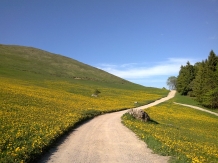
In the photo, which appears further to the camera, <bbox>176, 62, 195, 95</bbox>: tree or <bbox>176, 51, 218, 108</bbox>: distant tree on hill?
<bbox>176, 62, 195, 95</bbox>: tree

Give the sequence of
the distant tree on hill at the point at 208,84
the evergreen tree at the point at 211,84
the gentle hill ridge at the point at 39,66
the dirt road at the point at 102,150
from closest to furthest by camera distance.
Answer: the dirt road at the point at 102,150, the evergreen tree at the point at 211,84, the distant tree on hill at the point at 208,84, the gentle hill ridge at the point at 39,66

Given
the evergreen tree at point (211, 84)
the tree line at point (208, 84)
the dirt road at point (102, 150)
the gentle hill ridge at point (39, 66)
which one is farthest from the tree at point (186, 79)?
the dirt road at point (102, 150)

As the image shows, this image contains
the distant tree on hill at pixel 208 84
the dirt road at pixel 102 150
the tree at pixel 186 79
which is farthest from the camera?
the tree at pixel 186 79

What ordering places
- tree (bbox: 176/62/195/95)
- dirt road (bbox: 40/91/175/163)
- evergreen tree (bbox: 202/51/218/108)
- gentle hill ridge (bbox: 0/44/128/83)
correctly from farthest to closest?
1. gentle hill ridge (bbox: 0/44/128/83)
2. tree (bbox: 176/62/195/95)
3. evergreen tree (bbox: 202/51/218/108)
4. dirt road (bbox: 40/91/175/163)

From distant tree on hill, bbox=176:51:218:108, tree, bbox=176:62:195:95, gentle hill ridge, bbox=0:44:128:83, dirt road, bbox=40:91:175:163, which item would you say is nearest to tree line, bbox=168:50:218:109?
Answer: distant tree on hill, bbox=176:51:218:108

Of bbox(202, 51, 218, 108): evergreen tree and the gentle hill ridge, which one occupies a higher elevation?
the gentle hill ridge

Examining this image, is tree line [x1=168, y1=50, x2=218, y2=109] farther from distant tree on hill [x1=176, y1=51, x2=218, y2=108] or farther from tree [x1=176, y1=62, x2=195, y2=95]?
tree [x1=176, y1=62, x2=195, y2=95]

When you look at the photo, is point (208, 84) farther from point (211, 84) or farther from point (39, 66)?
point (39, 66)

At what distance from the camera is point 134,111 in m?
30.5

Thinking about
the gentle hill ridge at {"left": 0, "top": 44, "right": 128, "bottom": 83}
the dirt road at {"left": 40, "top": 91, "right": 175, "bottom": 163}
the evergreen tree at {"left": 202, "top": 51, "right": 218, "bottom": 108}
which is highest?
the gentle hill ridge at {"left": 0, "top": 44, "right": 128, "bottom": 83}

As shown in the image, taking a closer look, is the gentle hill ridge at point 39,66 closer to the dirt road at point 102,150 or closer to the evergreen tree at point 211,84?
the evergreen tree at point 211,84

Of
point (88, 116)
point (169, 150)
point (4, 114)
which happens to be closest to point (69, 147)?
point (169, 150)

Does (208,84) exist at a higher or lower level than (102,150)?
higher

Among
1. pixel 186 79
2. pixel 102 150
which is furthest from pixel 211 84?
pixel 102 150
